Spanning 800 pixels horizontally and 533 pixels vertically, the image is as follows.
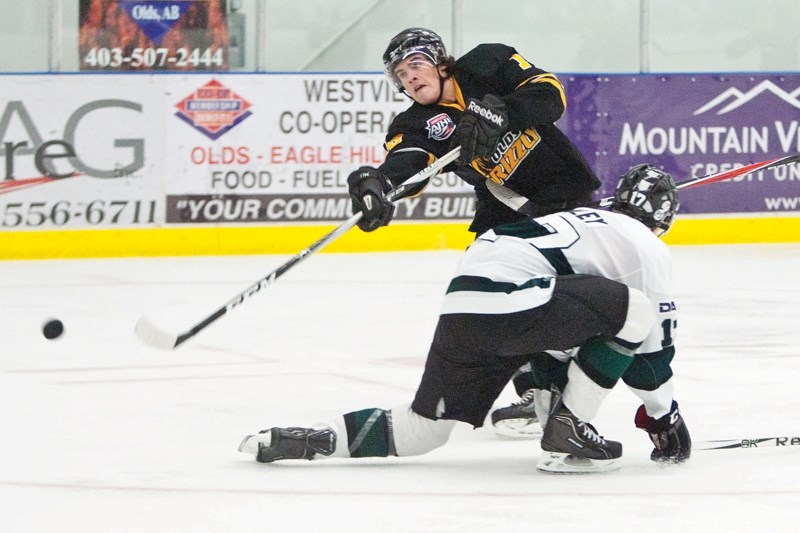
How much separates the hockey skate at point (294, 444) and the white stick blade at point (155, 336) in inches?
17.2

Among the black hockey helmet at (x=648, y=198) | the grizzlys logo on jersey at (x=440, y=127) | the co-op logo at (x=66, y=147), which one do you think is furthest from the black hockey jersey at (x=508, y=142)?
the co-op logo at (x=66, y=147)

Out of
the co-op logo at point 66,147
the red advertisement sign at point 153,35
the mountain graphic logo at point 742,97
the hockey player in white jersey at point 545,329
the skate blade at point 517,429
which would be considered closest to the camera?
the hockey player in white jersey at point 545,329

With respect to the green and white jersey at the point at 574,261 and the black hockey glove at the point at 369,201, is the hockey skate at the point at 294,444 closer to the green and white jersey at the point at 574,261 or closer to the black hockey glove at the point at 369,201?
the green and white jersey at the point at 574,261

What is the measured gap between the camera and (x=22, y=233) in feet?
28.0

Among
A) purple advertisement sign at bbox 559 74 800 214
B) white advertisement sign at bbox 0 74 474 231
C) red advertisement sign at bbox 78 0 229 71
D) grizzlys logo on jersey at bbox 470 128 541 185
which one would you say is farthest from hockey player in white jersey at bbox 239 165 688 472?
purple advertisement sign at bbox 559 74 800 214

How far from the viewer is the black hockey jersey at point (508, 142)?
4.11 meters

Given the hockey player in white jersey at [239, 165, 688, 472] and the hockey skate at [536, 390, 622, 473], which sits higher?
the hockey player in white jersey at [239, 165, 688, 472]

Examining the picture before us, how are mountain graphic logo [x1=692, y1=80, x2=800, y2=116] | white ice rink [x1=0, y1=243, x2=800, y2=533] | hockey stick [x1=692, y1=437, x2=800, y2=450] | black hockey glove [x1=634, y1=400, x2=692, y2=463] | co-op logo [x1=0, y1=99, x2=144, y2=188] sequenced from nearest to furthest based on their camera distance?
white ice rink [x1=0, y1=243, x2=800, y2=533]
black hockey glove [x1=634, y1=400, x2=692, y2=463]
hockey stick [x1=692, y1=437, x2=800, y2=450]
co-op logo [x1=0, y1=99, x2=144, y2=188]
mountain graphic logo [x1=692, y1=80, x2=800, y2=116]

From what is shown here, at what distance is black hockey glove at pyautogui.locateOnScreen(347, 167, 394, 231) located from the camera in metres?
3.79

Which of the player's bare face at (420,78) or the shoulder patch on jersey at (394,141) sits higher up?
the player's bare face at (420,78)

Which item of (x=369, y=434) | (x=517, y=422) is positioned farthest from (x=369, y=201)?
(x=517, y=422)

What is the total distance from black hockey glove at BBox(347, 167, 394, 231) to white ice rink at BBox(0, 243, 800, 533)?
0.56 meters

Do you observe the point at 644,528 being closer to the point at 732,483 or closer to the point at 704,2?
the point at 732,483

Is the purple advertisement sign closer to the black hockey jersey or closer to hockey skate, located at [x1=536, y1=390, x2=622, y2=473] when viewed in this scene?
the black hockey jersey
